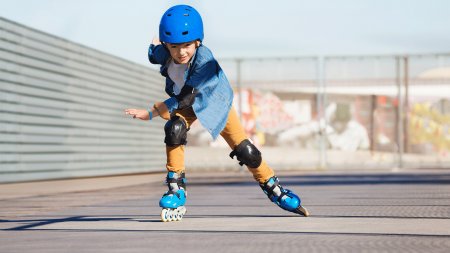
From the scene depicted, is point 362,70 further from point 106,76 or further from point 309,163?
point 106,76

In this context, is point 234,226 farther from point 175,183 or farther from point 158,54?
point 158,54

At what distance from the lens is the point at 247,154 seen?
7129 millimetres

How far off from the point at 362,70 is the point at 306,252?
19.6m

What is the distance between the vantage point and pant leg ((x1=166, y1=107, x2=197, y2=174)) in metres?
7.09

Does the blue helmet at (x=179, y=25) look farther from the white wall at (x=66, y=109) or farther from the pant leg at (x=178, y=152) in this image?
the white wall at (x=66, y=109)

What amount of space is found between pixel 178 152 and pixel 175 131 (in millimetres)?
217

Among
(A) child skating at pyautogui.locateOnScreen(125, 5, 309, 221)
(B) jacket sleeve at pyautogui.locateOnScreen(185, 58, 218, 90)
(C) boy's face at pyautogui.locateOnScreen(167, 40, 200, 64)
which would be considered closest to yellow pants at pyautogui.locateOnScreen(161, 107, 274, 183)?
(A) child skating at pyautogui.locateOnScreen(125, 5, 309, 221)

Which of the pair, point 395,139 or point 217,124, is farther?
point 395,139

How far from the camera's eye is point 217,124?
22.6ft

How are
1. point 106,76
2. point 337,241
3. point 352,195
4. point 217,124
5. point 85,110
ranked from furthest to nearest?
point 106,76 < point 85,110 < point 352,195 < point 217,124 < point 337,241

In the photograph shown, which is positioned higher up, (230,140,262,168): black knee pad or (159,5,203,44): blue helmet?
(159,5,203,44): blue helmet

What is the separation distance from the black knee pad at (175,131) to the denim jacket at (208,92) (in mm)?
89

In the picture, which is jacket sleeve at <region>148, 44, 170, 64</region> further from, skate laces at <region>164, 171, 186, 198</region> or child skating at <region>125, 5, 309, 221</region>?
skate laces at <region>164, 171, 186, 198</region>

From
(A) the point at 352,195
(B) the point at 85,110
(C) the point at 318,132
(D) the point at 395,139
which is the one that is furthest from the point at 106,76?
(A) the point at 352,195
